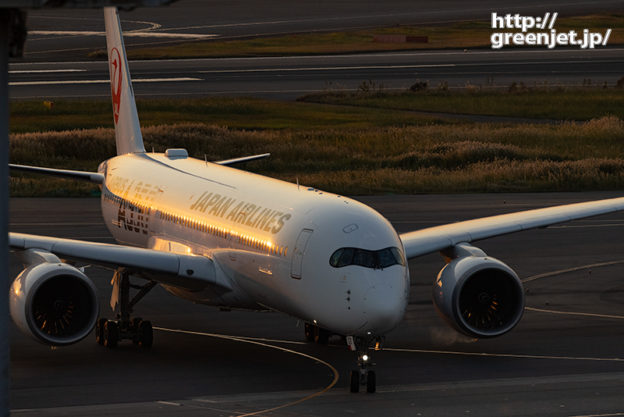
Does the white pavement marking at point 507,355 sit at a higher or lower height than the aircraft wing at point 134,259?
lower

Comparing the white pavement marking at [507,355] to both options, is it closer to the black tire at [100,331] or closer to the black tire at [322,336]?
the black tire at [322,336]

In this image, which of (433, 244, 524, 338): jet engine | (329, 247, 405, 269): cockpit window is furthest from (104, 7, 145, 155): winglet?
(329, 247, 405, 269): cockpit window

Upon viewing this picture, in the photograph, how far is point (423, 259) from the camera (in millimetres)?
48812

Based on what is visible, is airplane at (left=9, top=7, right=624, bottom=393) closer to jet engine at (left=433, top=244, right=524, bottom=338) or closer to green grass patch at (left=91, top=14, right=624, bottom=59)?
jet engine at (left=433, top=244, right=524, bottom=338)

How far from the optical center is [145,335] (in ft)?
112

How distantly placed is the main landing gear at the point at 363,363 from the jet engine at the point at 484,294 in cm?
422

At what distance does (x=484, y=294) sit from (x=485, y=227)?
12.6 feet

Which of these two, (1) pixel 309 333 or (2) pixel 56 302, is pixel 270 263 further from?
(2) pixel 56 302

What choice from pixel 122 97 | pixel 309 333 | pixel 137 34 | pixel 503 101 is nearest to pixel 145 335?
pixel 309 333

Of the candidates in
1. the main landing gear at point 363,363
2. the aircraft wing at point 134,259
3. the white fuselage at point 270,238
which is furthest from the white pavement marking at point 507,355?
the aircraft wing at point 134,259

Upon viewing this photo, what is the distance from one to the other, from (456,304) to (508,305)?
5.86ft

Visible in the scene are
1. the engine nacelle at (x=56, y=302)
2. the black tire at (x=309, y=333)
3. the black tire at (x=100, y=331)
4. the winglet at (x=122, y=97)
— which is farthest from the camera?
the winglet at (x=122, y=97)

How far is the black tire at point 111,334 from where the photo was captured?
34.1m

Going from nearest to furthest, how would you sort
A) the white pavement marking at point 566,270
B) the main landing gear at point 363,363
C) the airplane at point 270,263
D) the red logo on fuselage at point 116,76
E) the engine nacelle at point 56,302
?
the main landing gear at point 363,363 → the airplane at point 270,263 → the engine nacelle at point 56,302 → the white pavement marking at point 566,270 → the red logo on fuselage at point 116,76
